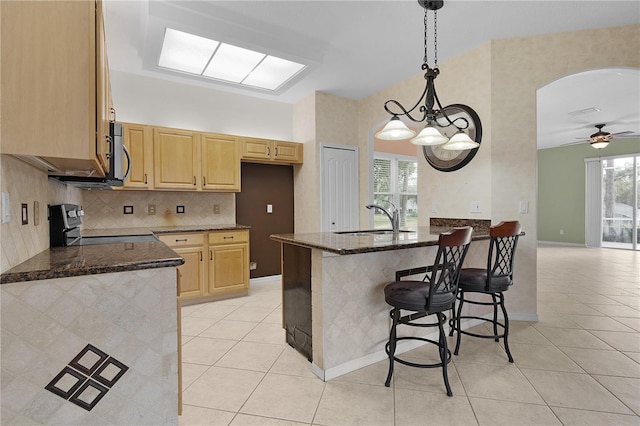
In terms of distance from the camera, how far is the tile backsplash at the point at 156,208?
3.73 meters

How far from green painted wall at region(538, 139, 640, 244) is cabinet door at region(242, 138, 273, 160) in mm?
8626

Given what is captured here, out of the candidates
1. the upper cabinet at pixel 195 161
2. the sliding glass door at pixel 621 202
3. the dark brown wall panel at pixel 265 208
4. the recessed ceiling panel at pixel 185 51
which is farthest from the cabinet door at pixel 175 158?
the sliding glass door at pixel 621 202

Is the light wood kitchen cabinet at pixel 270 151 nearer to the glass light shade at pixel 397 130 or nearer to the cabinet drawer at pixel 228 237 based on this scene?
the cabinet drawer at pixel 228 237

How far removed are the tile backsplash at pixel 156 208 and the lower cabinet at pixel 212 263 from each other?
0.61 metres

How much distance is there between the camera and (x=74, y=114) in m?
1.29

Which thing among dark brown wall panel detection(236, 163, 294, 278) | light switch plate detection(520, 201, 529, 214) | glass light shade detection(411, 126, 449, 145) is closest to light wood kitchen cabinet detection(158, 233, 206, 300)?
dark brown wall panel detection(236, 163, 294, 278)

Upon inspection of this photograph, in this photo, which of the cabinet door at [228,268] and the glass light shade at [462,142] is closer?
the glass light shade at [462,142]

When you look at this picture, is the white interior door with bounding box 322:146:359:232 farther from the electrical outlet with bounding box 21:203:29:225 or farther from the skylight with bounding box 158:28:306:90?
the electrical outlet with bounding box 21:203:29:225

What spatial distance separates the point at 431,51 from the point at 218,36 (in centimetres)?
225

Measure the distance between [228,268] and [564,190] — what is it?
956cm

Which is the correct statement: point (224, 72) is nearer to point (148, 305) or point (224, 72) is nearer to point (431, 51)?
point (431, 51)

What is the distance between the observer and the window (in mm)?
6723

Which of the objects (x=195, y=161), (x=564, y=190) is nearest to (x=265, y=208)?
(x=195, y=161)

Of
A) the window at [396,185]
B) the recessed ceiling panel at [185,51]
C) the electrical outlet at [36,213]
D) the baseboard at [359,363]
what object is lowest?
the baseboard at [359,363]
